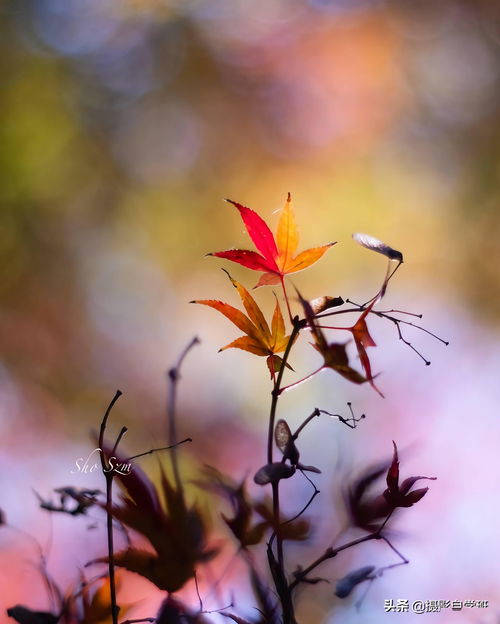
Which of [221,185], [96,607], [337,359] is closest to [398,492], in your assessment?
[337,359]

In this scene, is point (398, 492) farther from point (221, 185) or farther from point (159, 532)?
point (221, 185)

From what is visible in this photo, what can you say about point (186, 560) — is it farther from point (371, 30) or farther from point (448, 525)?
point (371, 30)

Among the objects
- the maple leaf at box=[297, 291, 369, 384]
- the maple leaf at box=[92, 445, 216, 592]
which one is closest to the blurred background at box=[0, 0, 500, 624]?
the maple leaf at box=[92, 445, 216, 592]

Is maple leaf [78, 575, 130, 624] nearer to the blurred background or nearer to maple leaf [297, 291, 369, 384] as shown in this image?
maple leaf [297, 291, 369, 384]

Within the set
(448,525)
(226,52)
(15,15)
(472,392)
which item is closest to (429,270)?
(472,392)

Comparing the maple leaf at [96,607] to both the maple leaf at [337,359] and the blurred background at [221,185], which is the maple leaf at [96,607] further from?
the blurred background at [221,185]
